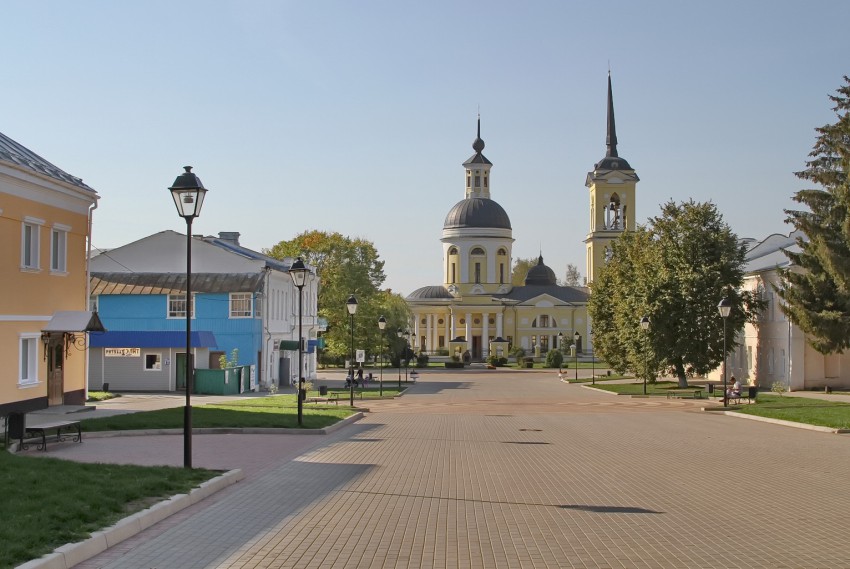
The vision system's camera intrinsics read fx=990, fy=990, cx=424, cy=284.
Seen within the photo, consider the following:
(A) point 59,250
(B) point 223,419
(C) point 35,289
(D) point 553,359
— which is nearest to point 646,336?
(B) point 223,419

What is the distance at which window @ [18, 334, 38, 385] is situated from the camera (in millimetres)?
27500

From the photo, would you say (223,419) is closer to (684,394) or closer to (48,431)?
(48,431)

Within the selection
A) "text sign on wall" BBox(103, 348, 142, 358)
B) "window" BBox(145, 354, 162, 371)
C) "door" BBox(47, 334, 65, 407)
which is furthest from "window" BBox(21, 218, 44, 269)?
"window" BBox(145, 354, 162, 371)

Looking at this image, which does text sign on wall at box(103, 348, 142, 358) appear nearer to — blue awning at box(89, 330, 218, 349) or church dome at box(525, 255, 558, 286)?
blue awning at box(89, 330, 218, 349)

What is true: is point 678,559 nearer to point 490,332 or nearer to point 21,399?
point 21,399

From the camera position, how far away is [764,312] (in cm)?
5216

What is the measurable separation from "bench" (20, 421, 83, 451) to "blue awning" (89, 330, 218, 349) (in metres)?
23.6

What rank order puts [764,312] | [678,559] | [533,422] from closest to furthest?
[678,559]
[533,422]
[764,312]

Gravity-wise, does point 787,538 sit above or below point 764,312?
below

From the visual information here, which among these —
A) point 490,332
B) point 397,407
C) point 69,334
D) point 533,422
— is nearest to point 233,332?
point 397,407

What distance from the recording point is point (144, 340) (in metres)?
43.6

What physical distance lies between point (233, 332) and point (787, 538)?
39.2m

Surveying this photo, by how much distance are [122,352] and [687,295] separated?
87.7ft

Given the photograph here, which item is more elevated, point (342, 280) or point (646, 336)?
point (342, 280)
